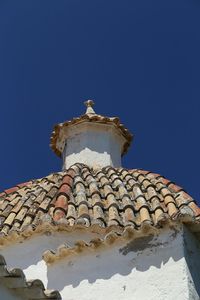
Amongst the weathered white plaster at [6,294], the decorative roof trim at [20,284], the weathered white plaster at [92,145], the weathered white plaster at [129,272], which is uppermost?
the weathered white plaster at [92,145]

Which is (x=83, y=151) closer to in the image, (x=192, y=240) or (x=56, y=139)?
(x=56, y=139)

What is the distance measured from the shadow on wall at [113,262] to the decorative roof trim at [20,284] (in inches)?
71.5

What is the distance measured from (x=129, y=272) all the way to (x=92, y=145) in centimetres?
493

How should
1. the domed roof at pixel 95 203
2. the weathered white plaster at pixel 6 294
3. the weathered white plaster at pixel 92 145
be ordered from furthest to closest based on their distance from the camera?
the weathered white plaster at pixel 92 145, the domed roof at pixel 95 203, the weathered white plaster at pixel 6 294

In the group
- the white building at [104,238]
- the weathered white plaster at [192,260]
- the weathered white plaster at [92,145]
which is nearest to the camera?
the weathered white plaster at [192,260]

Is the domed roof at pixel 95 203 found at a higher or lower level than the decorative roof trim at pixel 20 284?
higher

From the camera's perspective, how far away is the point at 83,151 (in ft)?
39.0

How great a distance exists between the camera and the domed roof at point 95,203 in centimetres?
793

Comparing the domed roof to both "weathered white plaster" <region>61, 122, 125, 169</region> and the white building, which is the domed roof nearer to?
the white building

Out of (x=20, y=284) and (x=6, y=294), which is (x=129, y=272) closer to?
(x=20, y=284)

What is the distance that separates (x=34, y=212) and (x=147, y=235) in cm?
178

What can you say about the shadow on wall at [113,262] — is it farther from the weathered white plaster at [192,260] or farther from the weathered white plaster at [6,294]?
the weathered white plaster at [6,294]

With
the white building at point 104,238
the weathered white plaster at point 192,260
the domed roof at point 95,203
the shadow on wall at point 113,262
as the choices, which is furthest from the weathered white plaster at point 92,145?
the weathered white plaster at point 192,260

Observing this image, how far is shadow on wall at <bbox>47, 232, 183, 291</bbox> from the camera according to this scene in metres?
7.32
